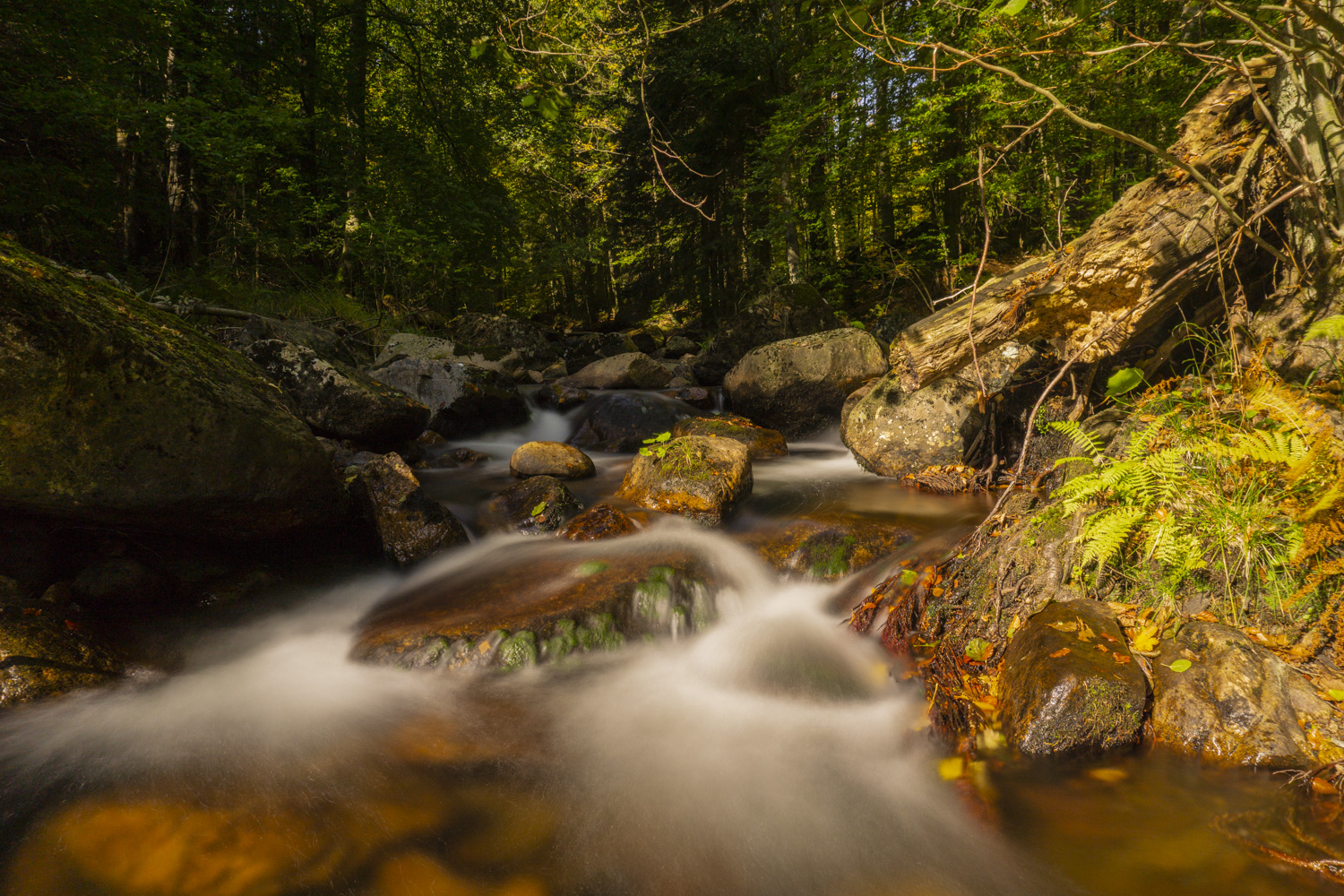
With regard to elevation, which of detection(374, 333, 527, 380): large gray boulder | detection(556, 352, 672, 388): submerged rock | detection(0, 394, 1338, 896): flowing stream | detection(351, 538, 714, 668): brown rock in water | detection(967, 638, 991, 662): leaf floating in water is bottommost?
detection(0, 394, 1338, 896): flowing stream

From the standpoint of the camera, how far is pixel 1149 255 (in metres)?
3.82

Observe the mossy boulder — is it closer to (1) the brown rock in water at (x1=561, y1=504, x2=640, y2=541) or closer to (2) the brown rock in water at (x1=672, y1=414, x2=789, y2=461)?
(1) the brown rock in water at (x1=561, y1=504, x2=640, y2=541)

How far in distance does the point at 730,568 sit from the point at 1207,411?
3.23m

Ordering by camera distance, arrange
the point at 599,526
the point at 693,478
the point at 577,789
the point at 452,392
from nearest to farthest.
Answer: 1. the point at 577,789
2. the point at 599,526
3. the point at 693,478
4. the point at 452,392

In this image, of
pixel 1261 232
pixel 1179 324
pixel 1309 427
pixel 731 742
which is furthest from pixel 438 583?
pixel 1261 232

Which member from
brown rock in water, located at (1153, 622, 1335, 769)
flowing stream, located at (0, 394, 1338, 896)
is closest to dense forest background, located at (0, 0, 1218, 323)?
flowing stream, located at (0, 394, 1338, 896)

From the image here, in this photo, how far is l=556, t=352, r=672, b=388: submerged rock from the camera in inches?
515

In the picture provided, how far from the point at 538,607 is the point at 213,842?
7.11 feet

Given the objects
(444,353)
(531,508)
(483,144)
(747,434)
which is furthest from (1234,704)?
(483,144)

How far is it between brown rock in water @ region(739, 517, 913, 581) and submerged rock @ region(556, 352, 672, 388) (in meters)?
7.94

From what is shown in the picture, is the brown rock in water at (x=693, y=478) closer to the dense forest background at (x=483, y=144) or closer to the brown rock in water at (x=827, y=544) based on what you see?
the brown rock in water at (x=827, y=544)

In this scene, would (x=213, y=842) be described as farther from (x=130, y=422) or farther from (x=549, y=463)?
(x=549, y=463)

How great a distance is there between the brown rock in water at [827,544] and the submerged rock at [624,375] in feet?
26.1

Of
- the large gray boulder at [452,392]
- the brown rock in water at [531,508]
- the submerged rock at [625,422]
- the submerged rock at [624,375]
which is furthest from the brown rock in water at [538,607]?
the submerged rock at [624,375]
